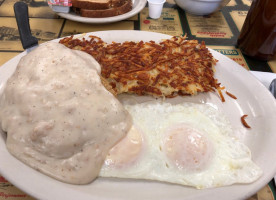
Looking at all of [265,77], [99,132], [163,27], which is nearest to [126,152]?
[99,132]

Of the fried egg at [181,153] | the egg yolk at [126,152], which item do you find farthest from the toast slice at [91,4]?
the egg yolk at [126,152]

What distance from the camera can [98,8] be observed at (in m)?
2.51

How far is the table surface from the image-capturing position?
229 cm

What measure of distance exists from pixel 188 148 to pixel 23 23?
1483 millimetres

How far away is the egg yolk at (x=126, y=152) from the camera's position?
4.16 ft

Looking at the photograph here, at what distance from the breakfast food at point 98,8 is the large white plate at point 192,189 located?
105 centimetres

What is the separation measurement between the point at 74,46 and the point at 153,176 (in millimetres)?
1265

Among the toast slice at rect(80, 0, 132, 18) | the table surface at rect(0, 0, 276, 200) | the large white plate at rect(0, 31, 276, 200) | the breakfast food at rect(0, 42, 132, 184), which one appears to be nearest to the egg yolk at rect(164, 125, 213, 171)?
the large white plate at rect(0, 31, 276, 200)

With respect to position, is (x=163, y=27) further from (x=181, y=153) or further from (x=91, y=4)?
(x=181, y=153)

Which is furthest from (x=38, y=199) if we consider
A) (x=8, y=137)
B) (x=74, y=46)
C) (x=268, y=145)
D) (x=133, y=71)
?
(x=268, y=145)

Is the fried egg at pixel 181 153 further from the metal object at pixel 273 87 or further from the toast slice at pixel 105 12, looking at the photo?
the toast slice at pixel 105 12

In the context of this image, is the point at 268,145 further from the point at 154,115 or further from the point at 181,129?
the point at 154,115

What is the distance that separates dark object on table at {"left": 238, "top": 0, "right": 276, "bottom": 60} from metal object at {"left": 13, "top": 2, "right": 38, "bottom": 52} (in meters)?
2.02

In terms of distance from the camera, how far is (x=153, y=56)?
182 centimetres
